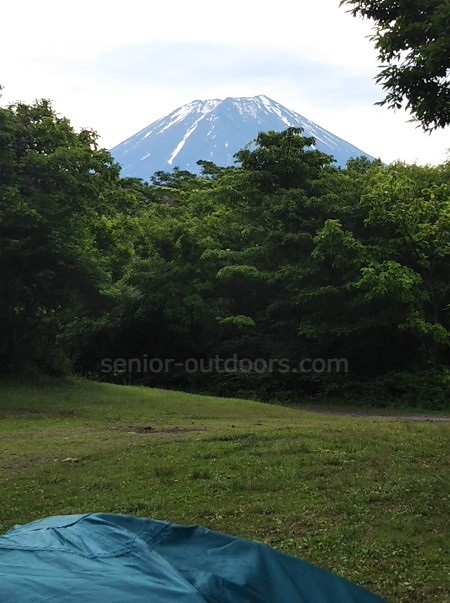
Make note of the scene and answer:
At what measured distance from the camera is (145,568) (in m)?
3.13

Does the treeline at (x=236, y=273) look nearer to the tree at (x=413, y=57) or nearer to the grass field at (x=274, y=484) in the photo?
the grass field at (x=274, y=484)

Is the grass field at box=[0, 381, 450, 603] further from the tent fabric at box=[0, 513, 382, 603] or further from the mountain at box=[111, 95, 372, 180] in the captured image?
the mountain at box=[111, 95, 372, 180]

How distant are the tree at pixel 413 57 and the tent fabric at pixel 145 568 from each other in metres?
5.68

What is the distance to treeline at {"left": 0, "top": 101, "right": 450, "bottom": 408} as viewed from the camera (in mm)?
19328

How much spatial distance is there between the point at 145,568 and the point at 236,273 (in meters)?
20.8

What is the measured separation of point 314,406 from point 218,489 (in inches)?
570

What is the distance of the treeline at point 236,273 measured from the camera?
1933 cm

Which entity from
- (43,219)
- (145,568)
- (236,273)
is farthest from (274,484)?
(236,273)

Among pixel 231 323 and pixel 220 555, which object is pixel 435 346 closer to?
pixel 231 323

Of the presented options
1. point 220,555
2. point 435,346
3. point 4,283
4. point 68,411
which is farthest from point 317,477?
point 435,346

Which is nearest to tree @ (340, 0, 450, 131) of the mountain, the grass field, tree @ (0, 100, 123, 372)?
the grass field

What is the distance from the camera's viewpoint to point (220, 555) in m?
3.45

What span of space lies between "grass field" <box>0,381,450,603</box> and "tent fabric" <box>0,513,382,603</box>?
5.04ft

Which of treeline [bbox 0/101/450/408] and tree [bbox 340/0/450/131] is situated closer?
tree [bbox 340/0/450/131]
